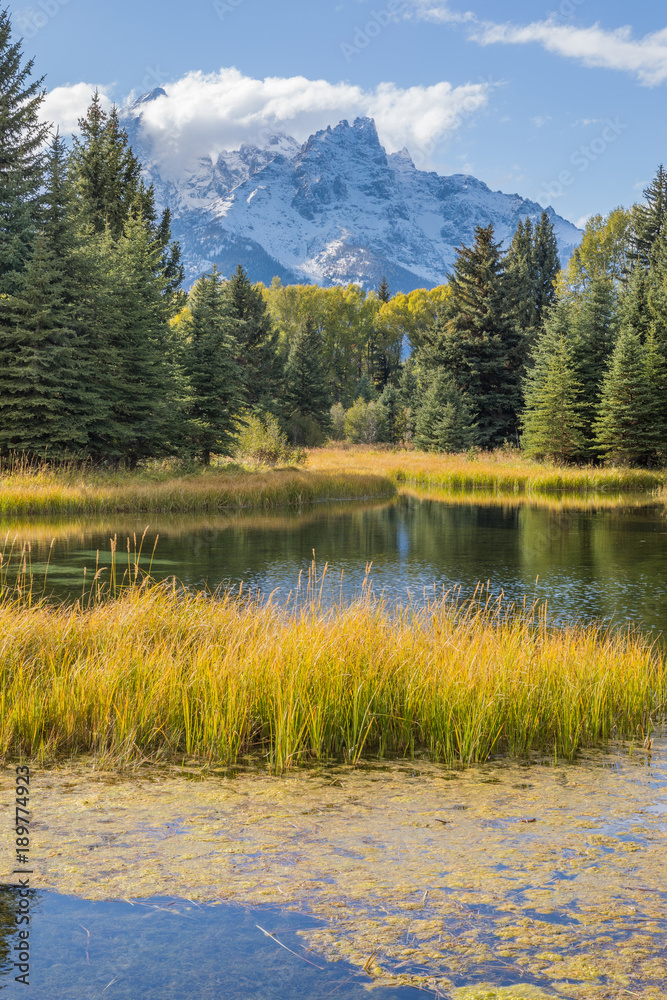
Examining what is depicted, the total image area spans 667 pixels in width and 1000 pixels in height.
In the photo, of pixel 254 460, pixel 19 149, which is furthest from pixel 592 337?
pixel 19 149

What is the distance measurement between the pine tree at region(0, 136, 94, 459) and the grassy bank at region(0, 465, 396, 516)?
4.05 ft

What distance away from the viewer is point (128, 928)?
3025 millimetres

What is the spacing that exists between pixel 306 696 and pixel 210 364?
88.1 ft

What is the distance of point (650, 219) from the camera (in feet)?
175

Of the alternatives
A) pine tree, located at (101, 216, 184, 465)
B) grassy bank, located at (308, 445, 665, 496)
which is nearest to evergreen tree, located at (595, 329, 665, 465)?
grassy bank, located at (308, 445, 665, 496)

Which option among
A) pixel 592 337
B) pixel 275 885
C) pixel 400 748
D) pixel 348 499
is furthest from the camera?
pixel 592 337

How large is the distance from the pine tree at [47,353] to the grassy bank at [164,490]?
1.24 meters

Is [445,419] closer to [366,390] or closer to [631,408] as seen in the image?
[631,408]

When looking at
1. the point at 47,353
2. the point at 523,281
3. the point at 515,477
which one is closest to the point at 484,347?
the point at 523,281

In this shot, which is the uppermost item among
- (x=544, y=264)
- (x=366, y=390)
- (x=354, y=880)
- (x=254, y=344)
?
(x=544, y=264)

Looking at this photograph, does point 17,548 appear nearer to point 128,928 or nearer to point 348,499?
point 128,928

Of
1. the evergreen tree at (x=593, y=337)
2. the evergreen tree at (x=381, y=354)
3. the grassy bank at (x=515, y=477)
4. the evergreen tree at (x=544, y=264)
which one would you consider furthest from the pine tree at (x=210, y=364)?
the evergreen tree at (x=381, y=354)

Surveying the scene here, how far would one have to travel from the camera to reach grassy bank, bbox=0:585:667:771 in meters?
5.18

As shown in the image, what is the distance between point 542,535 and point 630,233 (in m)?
48.0
